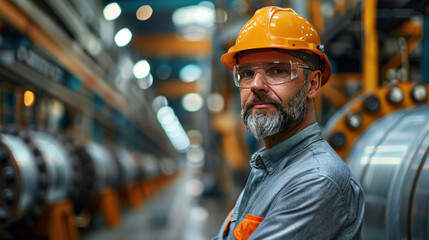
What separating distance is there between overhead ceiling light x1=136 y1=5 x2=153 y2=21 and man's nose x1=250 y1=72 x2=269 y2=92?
9.66 metres

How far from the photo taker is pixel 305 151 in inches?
52.9

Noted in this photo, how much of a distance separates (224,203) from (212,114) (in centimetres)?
230

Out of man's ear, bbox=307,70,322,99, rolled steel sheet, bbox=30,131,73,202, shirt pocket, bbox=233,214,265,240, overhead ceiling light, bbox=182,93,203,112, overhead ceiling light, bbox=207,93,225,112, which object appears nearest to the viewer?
shirt pocket, bbox=233,214,265,240

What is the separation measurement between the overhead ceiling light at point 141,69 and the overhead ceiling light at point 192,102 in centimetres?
614

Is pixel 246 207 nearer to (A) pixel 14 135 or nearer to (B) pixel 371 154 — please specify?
(B) pixel 371 154

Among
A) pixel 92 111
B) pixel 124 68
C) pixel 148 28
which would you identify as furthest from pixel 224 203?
pixel 148 28

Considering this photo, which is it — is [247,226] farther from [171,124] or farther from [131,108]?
[171,124]

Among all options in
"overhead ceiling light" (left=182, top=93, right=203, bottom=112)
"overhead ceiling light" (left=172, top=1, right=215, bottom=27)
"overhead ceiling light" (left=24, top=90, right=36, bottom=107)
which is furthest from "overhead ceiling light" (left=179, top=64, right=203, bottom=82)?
"overhead ceiling light" (left=24, top=90, right=36, bottom=107)

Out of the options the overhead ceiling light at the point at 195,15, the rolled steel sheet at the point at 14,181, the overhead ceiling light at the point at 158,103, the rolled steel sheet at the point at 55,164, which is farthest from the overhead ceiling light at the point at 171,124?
the rolled steel sheet at the point at 14,181

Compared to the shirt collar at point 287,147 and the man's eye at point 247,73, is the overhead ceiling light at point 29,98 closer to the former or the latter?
the man's eye at point 247,73

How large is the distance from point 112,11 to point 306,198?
375 inches

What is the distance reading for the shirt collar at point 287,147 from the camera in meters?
1.39

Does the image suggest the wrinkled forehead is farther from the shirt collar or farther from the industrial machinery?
the industrial machinery

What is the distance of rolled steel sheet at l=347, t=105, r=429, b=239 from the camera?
1.87 meters
